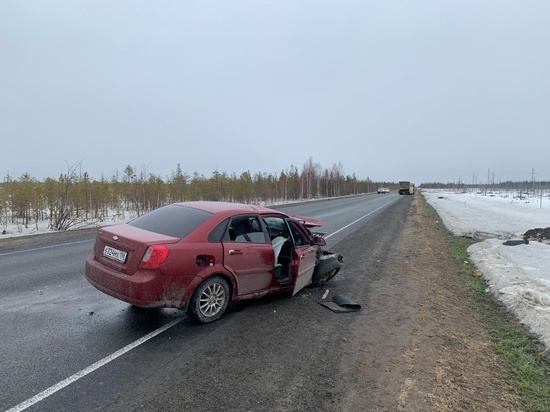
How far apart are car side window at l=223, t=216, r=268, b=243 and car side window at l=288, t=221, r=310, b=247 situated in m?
0.89

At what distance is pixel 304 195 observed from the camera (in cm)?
6225

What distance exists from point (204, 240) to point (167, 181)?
1068 inches

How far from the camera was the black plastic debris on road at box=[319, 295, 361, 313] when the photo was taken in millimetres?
5684

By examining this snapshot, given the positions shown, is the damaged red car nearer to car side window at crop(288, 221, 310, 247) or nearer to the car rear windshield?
the car rear windshield

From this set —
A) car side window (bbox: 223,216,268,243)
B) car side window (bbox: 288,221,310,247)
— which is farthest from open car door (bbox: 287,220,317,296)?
car side window (bbox: 223,216,268,243)

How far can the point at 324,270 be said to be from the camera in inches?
269

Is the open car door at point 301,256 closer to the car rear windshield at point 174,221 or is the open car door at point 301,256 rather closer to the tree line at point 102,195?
the car rear windshield at point 174,221

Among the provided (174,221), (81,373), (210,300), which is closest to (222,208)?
(174,221)

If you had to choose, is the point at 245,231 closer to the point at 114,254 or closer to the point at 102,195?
the point at 114,254

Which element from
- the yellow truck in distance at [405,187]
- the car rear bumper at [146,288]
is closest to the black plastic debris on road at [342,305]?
the car rear bumper at [146,288]

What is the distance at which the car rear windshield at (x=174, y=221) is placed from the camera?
4914 mm

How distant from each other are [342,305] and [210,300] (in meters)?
2.15

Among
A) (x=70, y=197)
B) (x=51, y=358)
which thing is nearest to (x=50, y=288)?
(x=51, y=358)

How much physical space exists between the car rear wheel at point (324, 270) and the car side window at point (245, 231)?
Result: 5.17ft
